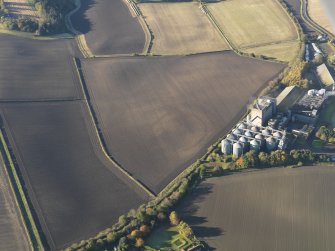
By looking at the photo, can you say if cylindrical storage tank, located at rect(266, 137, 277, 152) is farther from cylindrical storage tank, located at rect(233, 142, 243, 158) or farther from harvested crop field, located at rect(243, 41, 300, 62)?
harvested crop field, located at rect(243, 41, 300, 62)

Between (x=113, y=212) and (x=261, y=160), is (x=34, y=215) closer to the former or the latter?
(x=113, y=212)

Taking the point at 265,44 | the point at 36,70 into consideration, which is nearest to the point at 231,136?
the point at 265,44

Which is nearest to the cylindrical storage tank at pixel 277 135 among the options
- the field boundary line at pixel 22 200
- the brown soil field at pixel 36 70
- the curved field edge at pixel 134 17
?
the field boundary line at pixel 22 200

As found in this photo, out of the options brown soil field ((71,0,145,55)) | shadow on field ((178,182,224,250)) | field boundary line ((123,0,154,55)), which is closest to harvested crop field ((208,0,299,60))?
field boundary line ((123,0,154,55))

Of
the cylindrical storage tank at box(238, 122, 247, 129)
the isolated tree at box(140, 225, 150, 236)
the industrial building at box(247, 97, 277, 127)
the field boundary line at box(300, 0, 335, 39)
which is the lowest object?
the isolated tree at box(140, 225, 150, 236)

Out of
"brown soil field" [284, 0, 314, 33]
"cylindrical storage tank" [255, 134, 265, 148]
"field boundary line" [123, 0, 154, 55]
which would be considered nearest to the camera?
"cylindrical storage tank" [255, 134, 265, 148]
